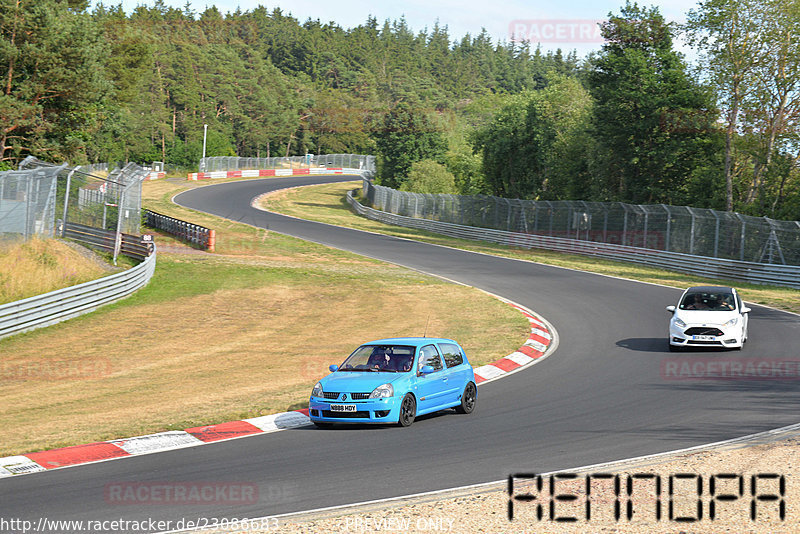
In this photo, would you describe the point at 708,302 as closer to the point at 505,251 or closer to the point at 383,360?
the point at 383,360

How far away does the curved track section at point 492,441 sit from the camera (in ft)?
29.5

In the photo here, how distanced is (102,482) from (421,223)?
49489 mm

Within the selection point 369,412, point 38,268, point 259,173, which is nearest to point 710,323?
point 369,412

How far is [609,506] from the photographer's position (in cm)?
838

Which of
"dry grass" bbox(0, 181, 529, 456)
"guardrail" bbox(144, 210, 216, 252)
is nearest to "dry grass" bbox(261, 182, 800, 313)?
"dry grass" bbox(0, 181, 529, 456)

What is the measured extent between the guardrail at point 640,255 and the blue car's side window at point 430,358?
941 inches

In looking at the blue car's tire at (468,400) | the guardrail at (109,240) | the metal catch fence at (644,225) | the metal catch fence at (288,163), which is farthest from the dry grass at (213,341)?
the metal catch fence at (288,163)

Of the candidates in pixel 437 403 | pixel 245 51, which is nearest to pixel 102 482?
pixel 437 403

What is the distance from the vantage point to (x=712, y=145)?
159 feet

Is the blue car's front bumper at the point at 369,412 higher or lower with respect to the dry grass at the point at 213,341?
higher

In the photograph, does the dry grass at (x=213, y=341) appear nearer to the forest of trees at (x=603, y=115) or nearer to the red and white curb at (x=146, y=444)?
the red and white curb at (x=146, y=444)

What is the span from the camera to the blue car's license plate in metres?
12.7

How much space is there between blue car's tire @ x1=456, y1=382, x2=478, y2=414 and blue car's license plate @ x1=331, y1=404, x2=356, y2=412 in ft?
7.14

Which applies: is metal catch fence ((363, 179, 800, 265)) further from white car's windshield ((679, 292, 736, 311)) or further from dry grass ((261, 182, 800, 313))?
white car's windshield ((679, 292, 736, 311))
